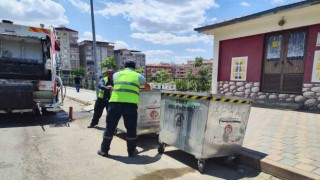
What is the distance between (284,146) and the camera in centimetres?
432

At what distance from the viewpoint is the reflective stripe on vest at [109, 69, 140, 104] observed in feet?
14.0

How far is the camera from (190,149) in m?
3.84

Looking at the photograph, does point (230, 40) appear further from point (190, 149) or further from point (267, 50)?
point (190, 149)

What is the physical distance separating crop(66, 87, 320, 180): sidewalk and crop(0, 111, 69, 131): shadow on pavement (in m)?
5.11

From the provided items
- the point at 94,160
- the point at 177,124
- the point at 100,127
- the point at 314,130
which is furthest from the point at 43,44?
the point at 314,130

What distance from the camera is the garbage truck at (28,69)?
6562 millimetres

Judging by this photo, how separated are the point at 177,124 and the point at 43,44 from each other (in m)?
6.03

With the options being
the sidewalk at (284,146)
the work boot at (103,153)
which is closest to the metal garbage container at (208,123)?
the sidewalk at (284,146)

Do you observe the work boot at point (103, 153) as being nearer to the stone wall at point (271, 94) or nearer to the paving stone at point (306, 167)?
the paving stone at point (306, 167)

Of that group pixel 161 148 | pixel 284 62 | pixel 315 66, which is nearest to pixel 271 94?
pixel 284 62

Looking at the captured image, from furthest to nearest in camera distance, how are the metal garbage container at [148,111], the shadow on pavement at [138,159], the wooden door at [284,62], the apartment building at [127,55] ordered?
the apartment building at [127,55]
the wooden door at [284,62]
the metal garbage container at [148,111]
the shadow on pavement at [138,159]

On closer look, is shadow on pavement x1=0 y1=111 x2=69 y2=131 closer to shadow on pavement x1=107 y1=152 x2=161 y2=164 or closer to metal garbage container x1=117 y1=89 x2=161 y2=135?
metal garbage container x1=117 y1=89 x2=161 y2=135

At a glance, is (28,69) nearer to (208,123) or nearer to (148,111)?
(148,111)

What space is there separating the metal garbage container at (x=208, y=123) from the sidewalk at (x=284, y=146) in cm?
47
